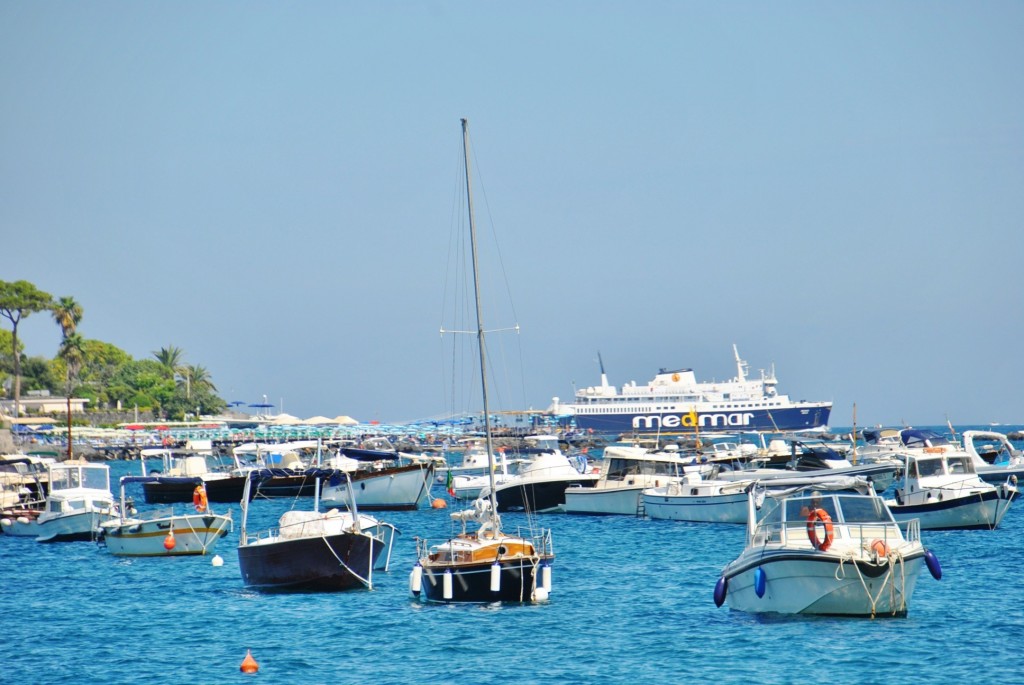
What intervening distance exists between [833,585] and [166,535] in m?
25.0

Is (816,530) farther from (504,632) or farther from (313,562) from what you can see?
(313,562)

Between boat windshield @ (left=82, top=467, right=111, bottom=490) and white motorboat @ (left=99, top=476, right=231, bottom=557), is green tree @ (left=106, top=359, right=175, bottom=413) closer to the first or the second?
→ boat windshield @ (left=82, top=467, right=111, bottom=490)

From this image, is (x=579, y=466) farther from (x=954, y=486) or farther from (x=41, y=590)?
(x=41, y=590)

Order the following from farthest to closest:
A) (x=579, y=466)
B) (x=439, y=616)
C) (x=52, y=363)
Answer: (x=52, y=363)
(x=579, y=466)
(x=439, y=616)

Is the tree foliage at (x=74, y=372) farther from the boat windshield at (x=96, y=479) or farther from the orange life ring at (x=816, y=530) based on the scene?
the orange life ring at (x=816, y=530)

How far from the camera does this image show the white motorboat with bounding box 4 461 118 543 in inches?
1884

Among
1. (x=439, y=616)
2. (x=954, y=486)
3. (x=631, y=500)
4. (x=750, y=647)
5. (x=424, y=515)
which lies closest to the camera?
(x=750, y=647)

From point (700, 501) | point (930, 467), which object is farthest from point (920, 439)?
point (700, 501)

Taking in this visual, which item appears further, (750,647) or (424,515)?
(424,515)

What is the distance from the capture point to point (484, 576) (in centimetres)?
2695

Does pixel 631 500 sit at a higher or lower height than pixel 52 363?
lower

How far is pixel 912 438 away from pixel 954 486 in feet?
40.2

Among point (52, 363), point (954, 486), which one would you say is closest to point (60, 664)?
point (954, 486)

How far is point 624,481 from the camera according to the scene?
56.1 meters
